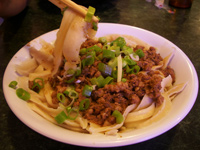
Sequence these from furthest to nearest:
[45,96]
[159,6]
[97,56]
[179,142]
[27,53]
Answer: [159,6] < [27,53] < [97,56] < [45,96] < [179,142]

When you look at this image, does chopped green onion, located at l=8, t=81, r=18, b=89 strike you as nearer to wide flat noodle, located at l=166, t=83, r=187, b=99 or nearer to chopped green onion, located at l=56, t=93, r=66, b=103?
chopped green onion, located at l=56, t=93, r=66, b=103

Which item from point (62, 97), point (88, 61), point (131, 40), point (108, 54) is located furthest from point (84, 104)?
point (131, 40)

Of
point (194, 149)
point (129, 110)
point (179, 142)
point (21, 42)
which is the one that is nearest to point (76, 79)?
point (129, 110)

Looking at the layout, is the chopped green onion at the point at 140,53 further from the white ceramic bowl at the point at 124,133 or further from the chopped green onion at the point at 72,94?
the chopped green onion at the point at 72,94

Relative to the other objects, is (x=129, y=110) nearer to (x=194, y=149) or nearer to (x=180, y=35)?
(x=194, y=149)

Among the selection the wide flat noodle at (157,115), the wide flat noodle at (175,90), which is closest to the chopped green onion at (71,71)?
the wide flat noodle at (157,115)
